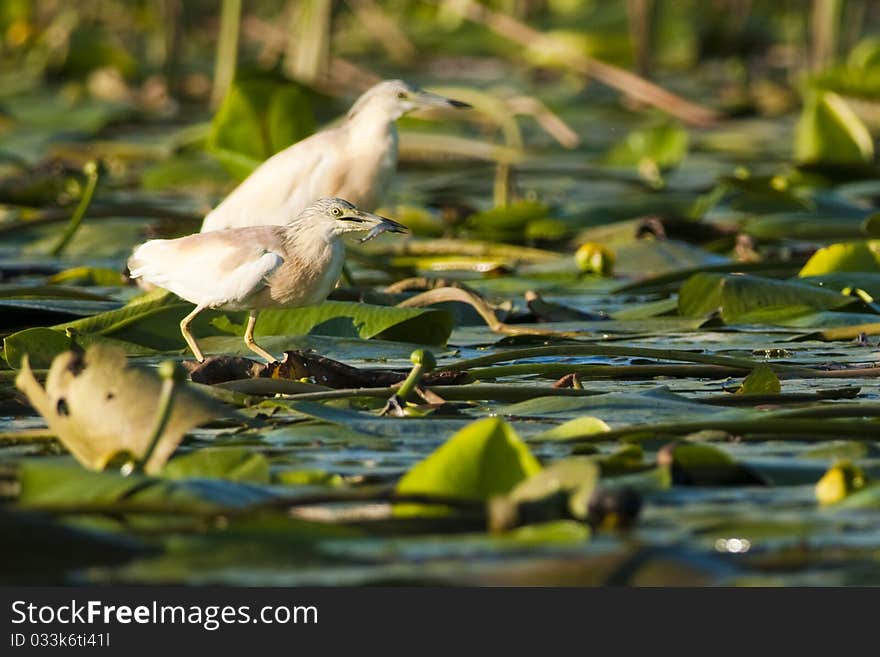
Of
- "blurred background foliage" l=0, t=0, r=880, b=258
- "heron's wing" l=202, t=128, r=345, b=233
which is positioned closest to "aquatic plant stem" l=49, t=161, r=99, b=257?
"blurred background foliage" l=0, t=0, r=880, b=258

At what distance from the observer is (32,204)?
6812 millimetres

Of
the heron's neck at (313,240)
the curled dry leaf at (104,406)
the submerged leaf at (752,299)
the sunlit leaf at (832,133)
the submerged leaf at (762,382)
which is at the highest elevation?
the sunlit leaf at (832,133)

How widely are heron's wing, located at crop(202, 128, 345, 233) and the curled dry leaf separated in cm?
214

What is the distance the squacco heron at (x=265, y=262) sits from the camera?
12.1ft

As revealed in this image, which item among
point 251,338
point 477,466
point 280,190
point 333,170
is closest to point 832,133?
point 333,170

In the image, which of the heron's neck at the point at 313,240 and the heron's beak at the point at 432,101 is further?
the heron's beak at the point at 432,101

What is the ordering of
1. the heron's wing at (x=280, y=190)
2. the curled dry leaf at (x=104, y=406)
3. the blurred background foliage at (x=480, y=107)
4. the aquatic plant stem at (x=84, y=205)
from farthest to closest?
the blurred background foliage at (x=480, y=107)
the heron's wing at (x=280, y=190)
the aquatic plant stem at (x=84, y=205)
the curled dry leaf at (x=104, y=406)

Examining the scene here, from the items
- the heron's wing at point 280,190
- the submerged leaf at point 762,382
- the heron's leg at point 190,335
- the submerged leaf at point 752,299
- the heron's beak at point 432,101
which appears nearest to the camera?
the submerged leaf at point 762,382

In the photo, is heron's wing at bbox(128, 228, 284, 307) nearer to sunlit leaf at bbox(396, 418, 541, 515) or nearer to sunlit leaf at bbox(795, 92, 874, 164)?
sunlit leaf at bbox(396, 418, 541, 515)

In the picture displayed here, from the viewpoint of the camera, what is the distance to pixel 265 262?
12.1 feet

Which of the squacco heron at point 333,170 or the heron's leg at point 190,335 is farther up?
the squacco heron at point 333,170

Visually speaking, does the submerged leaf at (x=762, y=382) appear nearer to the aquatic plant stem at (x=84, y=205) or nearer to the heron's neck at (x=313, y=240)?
the heron's neck at (x=313, y=240)

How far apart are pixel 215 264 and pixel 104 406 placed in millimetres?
1092

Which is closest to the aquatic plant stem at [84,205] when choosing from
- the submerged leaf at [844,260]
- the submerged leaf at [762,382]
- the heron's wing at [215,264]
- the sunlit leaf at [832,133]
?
the heron's wing at [215,264]
